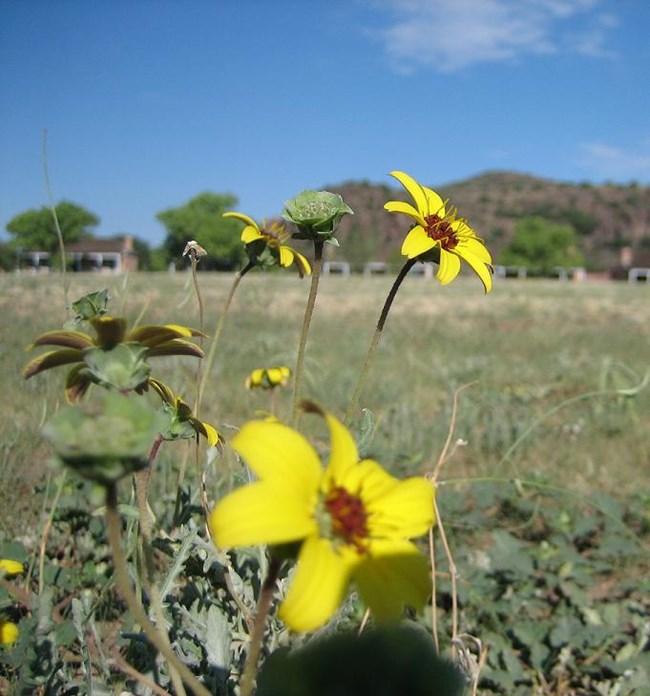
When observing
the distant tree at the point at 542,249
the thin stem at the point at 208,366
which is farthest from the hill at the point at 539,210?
the thin stem at the point at 208,366

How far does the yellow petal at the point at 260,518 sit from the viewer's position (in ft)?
2.19

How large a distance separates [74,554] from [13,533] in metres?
0.22

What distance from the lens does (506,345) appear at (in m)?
10.3

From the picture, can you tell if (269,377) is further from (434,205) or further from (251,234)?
(434,205)

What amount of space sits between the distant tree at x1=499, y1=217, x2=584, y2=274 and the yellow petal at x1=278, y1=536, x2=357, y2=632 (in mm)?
80205

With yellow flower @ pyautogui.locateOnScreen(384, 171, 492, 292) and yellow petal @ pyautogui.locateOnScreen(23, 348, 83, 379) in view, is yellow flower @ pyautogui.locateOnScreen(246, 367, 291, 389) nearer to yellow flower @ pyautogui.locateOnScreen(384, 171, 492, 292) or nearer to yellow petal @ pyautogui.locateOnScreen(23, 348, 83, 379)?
yellow flower @ pyautogui.locateOnScreen(384, 171, 492, 292)

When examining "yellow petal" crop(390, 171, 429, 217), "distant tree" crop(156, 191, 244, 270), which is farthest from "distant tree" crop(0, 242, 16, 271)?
"distant tree" crop(156, 191, 244, 270)

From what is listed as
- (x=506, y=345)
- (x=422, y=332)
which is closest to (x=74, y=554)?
(x=506, y=345)

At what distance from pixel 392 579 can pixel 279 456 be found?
0.18 metres

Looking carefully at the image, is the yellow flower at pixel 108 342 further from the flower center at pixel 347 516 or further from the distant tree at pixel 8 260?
the distant tree at pixel 8 260

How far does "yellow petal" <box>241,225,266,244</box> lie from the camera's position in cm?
172

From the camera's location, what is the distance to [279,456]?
753 mm

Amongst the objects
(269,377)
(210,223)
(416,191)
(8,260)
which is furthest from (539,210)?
(416,191)

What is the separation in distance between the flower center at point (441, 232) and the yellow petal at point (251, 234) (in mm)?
513
